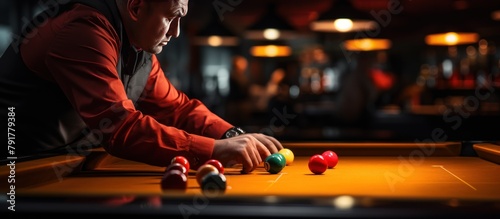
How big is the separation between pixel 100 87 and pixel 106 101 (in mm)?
56

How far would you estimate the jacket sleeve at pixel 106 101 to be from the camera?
2230 mm

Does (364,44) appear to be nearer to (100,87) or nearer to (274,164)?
(274,164)

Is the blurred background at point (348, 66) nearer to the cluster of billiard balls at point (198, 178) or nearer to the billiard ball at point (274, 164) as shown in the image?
the billiard ball at point (274, 164)

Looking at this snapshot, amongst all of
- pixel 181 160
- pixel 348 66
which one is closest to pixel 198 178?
pixel 181 160

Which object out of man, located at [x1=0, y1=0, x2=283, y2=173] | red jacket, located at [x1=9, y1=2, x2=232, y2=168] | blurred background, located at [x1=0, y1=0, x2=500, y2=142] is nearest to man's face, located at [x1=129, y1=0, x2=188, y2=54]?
man, located at [x1=0, y1=0, x2=283, y2=173]

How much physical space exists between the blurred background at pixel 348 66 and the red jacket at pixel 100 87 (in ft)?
5.85

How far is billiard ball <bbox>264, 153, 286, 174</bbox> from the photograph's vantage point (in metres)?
2.38

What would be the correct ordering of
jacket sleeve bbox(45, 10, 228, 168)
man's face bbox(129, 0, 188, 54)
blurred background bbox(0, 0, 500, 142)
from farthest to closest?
blurred background bbox(0, 0, 500, 142) → man's face bbox(129, 0, 188, 54) → jacket sleeve bbox(45, 10, 228, 168)

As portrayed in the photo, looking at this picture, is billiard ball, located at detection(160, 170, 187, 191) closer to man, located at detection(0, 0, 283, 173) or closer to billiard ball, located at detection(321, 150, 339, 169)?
man, located at detection(0, 0, 283, 173)

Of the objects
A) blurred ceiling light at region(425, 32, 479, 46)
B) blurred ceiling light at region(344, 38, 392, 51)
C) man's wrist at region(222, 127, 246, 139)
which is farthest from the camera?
blurred ceiling light at region(344, 38, 392, 51)

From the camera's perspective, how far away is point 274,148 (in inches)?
99.3

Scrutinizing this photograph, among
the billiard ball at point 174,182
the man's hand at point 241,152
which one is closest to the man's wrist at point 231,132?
the man's hand at point 241,152

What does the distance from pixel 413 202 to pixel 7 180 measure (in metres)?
1.10

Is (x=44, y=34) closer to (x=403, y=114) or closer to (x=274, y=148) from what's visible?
(x=274, y=148)
